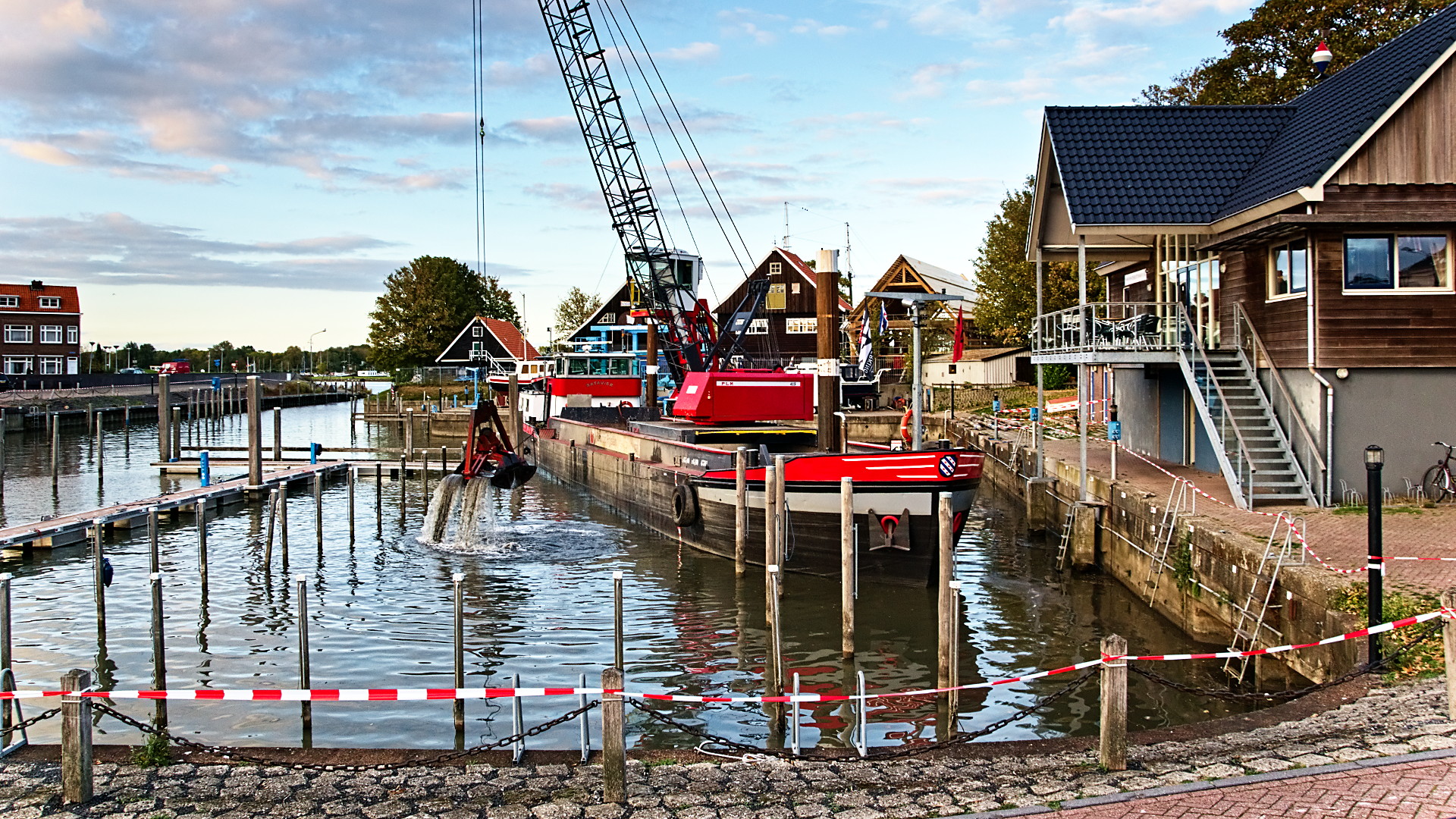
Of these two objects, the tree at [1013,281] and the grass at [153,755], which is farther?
the tree at [1013,281]

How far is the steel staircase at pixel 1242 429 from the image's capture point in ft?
50.6

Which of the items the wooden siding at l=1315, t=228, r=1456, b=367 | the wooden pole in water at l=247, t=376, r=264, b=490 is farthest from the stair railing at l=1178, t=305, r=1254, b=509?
the wooden pole in water at l=247, t=376, r=264, b=490

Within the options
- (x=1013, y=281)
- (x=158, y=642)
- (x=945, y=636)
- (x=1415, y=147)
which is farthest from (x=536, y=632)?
(x=1013, y=281)

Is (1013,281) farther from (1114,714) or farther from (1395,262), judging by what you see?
(1114,714)

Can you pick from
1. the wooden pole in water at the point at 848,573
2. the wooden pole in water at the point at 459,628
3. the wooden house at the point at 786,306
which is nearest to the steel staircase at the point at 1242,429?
the wooden pole in water at the point at 848,573

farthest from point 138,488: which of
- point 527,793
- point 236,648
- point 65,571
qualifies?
point 527,793

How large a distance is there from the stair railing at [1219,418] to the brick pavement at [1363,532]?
0.44 m

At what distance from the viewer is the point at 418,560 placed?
21.5 meters

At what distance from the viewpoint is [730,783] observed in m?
7.36

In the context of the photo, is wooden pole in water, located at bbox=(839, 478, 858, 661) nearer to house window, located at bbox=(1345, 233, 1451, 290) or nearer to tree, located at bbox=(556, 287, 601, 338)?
house window, located at bbox=(1345, 233, 1451, 290)

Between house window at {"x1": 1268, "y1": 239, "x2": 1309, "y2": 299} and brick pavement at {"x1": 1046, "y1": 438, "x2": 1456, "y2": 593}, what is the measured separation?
3.33 m

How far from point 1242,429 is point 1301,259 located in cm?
276

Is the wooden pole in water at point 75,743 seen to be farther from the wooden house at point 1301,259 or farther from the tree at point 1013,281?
the tree at point 1013,281

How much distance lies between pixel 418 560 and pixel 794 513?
846 cm
